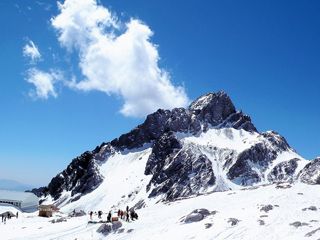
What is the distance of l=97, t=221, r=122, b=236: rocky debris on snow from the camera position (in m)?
64.9

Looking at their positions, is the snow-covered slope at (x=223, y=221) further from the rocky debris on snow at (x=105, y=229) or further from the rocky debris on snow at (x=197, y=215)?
the rocky debris on snow at (x=105, y=229)

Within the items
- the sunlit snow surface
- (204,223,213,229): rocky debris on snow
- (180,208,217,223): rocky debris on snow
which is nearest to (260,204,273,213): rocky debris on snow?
the sunlit snow surface

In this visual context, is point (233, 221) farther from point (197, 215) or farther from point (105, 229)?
point (105, 229)

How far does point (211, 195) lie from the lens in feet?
269

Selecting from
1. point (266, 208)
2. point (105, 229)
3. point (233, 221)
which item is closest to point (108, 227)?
point (105, 229)

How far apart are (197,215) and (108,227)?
12036mm

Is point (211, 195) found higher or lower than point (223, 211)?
higher

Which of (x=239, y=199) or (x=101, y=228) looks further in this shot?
(x=239, y=199)

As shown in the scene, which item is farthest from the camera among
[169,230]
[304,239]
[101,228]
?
[101,228]

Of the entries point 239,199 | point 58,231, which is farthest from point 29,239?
point 239,199

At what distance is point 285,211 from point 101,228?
24.4 metres

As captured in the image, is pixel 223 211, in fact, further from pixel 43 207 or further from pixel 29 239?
pixel 43 207

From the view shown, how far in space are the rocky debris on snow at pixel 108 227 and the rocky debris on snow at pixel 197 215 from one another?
341 inches

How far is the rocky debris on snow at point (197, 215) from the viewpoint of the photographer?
63969 millimetres
